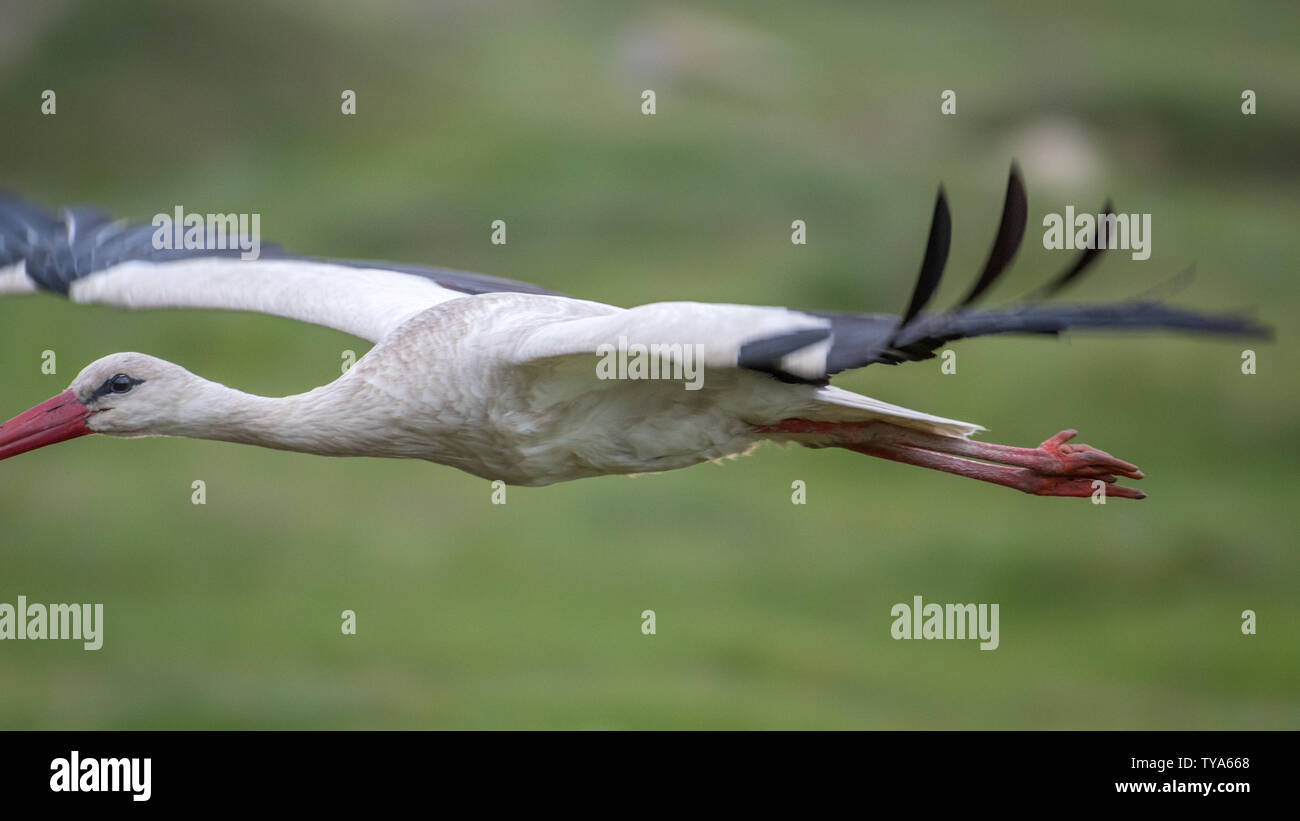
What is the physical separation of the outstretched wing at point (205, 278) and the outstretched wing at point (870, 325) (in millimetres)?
2191

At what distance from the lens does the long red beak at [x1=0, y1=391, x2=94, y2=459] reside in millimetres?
8352

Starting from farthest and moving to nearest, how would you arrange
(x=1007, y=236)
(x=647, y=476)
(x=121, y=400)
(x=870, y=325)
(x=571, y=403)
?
(x=647, y=476), (x=121, y=400), (x=571, y=403), (x=870, y=325), (x=1007, y=236)

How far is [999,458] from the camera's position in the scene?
328 inches

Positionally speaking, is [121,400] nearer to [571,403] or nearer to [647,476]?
[571,403]

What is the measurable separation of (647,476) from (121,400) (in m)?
24.4

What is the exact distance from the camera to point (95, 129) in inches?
1339

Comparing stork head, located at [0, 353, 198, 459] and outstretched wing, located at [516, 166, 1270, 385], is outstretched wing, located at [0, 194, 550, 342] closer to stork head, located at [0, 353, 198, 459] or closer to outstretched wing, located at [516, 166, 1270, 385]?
stork head, located at [0, 353, 198, 459]

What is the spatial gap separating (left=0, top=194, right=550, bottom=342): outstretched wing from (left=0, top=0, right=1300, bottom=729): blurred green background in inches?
633

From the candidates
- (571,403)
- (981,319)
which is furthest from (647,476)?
(981,319)

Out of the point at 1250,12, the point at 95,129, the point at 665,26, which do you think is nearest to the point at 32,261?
the point at 95,129
